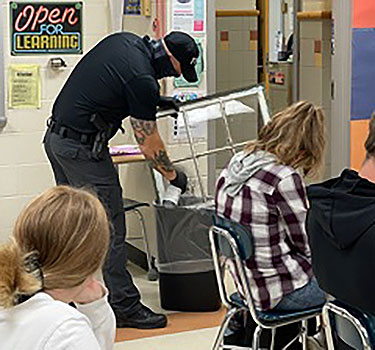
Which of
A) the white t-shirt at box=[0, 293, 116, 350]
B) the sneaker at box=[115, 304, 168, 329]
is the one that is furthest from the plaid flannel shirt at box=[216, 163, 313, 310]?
the white t-shirt at box=[0, 293, 116, 350]

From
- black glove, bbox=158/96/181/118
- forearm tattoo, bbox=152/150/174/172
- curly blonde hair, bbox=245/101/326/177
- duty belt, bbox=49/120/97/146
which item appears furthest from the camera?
black glove, bbox=158/96/181/118

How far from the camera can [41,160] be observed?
5043 millimetres

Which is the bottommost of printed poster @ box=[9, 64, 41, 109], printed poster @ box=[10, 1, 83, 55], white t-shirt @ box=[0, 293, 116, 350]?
white t-shirt @ box=[0, 293, 116, 350]

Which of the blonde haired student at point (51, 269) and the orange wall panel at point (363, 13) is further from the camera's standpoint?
the orange wall panel at point (363, 13)

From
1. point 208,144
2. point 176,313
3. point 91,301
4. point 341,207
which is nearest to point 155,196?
point 208,144

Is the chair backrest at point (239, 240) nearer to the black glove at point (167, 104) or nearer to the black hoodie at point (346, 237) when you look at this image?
the black hoodie at point (346, 237)

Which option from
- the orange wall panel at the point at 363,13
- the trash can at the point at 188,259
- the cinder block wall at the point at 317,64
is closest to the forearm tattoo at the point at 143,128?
the trash can at the point at 188,259

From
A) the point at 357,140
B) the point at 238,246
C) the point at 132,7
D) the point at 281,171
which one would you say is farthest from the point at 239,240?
the point at 357,140

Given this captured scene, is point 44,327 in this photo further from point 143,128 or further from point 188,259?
point 188,259

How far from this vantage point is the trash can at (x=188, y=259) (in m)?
4.54

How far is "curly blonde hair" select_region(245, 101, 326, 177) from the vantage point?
3355 millimetres

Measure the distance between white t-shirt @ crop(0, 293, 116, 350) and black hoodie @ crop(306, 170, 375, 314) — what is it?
2.89ft

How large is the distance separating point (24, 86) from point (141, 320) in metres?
1.52

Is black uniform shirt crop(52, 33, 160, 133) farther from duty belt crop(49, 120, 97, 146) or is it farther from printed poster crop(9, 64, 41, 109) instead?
printed poster crop(9, 64, 41, 109)
